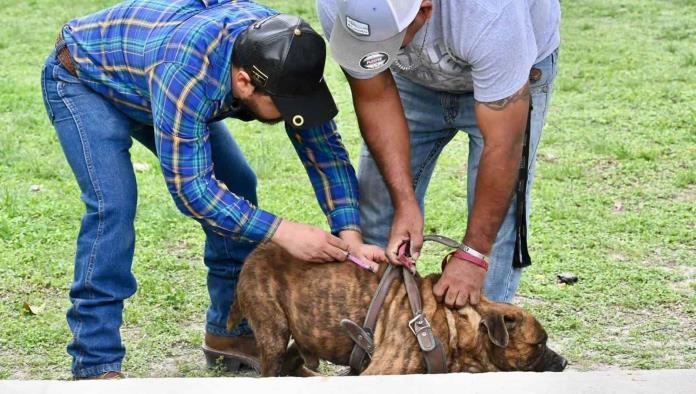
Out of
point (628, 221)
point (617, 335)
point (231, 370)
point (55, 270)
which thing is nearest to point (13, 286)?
point (55, 270)

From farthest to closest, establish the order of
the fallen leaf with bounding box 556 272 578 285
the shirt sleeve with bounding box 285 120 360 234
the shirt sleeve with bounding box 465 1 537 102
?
the fallen leaf with bounding box 556 272 578 285, the shirt sleeve with bounding box 285 120 360 234, the shirt sleeve with bounding box 465 1 537 102

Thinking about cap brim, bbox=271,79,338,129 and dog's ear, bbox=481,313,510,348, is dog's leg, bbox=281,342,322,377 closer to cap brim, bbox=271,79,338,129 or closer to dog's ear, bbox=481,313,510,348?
dog's ear, bbox=481,313,510,348

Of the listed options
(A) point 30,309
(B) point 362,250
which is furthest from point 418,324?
(A) point 30,309

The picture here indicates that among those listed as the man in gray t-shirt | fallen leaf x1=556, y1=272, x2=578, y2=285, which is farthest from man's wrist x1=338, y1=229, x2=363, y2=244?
fallen leaf x1=556, y1=272, x2=578, y2=285

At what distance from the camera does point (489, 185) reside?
455cm

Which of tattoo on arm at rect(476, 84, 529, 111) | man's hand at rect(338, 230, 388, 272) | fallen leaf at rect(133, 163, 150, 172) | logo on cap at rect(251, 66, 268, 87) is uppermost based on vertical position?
logo on cap at rect(251, 66, 268, 87)

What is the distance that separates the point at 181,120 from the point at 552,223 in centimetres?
384

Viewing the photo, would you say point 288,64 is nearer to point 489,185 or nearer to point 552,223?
point 489,185

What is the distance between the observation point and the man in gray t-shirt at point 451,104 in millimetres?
4203

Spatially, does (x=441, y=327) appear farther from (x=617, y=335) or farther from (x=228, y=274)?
(x=617, y=335)

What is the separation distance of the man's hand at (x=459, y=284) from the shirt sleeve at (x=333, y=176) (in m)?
0.56

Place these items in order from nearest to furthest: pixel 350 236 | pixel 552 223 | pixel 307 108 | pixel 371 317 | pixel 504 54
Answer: pixel 504 54 → pixel 307 108 → pixel 371 317 → pixel 350 236 → pixel 552 223

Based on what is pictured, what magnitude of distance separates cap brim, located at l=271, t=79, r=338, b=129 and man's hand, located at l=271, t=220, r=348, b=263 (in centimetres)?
47

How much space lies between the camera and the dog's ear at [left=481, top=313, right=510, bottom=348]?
14.7 feet
